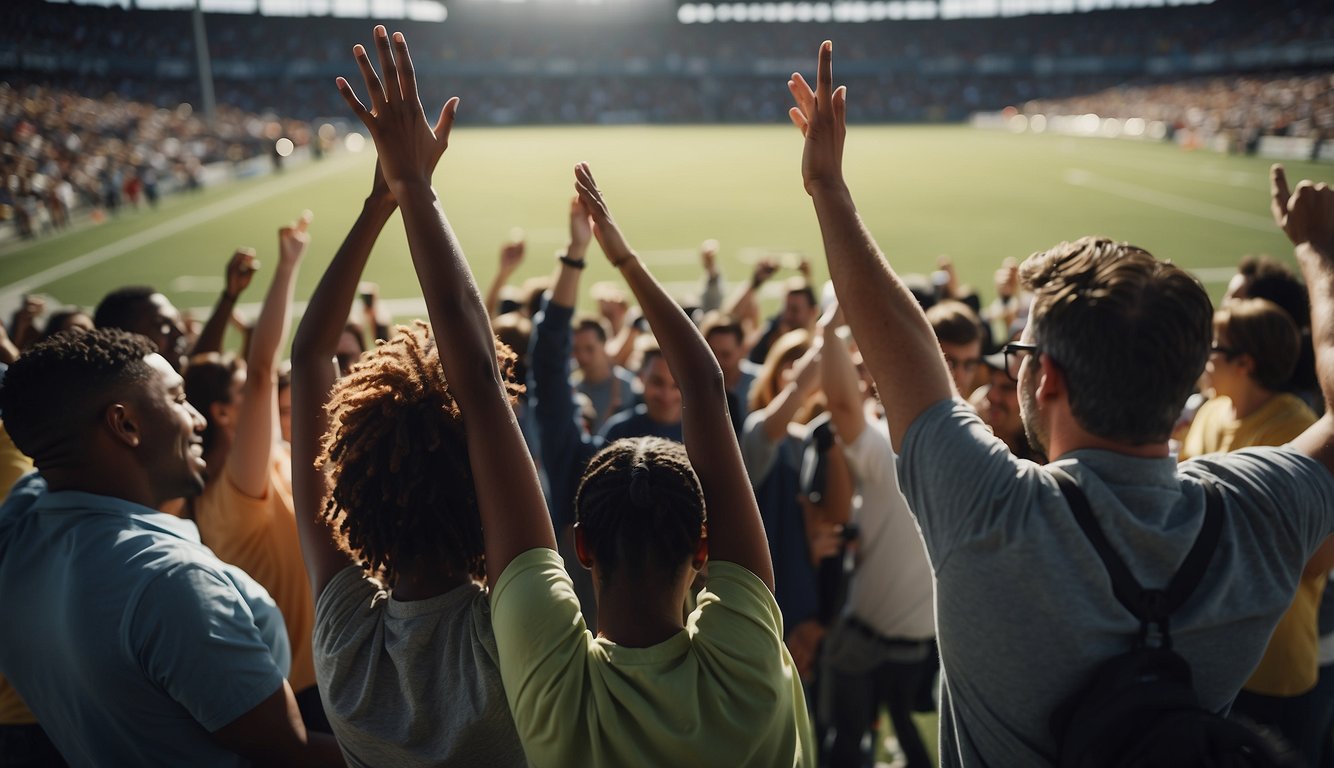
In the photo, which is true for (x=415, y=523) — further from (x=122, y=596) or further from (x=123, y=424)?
(x=123, y=424)

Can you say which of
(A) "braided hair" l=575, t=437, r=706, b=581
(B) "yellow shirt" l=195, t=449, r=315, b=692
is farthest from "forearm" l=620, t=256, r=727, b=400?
(B) "yellow shirt" l=195, t=449, r=315, b=692

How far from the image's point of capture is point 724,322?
17.2ft

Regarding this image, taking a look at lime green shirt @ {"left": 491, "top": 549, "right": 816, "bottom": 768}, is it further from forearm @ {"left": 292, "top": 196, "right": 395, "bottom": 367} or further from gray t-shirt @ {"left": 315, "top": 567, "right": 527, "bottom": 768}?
forearm @ {"left": 292, "top": 196, "right": 395, "bottom": 367}

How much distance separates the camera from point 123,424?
2.34m

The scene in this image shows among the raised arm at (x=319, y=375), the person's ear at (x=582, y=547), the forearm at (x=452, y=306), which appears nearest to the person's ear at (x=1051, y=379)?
the person's ear at (x=582, y=547)

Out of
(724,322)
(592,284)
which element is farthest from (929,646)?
(592,284)

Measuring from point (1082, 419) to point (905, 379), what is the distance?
1.06 feet

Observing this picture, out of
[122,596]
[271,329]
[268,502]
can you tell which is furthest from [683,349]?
[268,502]

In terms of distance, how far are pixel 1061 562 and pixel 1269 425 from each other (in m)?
2.25

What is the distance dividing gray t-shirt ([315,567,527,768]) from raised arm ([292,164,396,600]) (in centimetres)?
22

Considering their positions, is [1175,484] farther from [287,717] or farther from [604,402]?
[604,402]

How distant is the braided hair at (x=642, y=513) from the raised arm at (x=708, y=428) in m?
0.07

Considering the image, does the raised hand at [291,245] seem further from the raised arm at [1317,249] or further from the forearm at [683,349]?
the raised arm at [1317,249]

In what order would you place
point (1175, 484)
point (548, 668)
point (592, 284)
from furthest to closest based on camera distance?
1. point (592, 284)
2. point (1175, 484)
3. point (548, 668)
